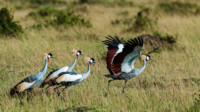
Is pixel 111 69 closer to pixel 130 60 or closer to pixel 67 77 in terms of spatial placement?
pixel 130 60

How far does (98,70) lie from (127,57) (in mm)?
2254

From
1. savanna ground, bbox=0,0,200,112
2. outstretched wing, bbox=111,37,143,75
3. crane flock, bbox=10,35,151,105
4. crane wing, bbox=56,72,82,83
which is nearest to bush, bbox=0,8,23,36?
savanna ground, bbox=0,0,200,112

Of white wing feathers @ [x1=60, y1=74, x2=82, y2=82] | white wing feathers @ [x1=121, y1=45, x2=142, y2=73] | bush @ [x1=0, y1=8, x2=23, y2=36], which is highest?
bush @ [x1=0, y1=8, x2=23, y2=36]

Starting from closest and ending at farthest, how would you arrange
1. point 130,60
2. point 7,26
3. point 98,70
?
point 130,60 < point 98,70 < point 7,26

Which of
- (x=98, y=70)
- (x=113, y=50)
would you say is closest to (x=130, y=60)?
(x=113, y=50)

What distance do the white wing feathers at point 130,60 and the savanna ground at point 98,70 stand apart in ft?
1.68

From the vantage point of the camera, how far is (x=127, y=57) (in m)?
4.98

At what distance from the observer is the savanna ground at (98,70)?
5.05m

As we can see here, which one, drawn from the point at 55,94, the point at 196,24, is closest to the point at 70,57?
the point at 55,94

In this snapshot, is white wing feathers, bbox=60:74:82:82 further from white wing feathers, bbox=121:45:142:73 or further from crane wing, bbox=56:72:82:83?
white wing feathers, bbox=121:45:142:73

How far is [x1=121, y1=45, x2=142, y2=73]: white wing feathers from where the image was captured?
187 inches

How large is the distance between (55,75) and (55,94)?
39 cm

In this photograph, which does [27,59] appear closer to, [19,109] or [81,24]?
[19,109]

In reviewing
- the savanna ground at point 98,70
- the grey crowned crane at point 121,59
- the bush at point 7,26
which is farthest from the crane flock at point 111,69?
the bush at point 7,26
